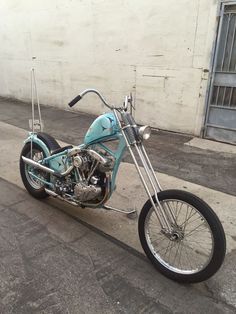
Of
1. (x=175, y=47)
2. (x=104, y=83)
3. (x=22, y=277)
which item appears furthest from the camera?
(x=104, y=83)

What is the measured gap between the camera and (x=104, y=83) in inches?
252

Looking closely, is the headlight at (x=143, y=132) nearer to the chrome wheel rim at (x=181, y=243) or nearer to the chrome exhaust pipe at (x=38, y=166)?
the chrome wheel rim at (x=181, y=243)

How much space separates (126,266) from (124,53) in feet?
15.0

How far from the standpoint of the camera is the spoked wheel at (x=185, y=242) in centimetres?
194

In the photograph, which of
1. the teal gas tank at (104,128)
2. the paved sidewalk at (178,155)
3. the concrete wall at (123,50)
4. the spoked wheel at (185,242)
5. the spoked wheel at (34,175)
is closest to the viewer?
the spoked wheel at (185,242)

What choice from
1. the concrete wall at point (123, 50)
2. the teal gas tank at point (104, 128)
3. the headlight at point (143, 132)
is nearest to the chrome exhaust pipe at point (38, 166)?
the teal gas tank at point (104, 128)

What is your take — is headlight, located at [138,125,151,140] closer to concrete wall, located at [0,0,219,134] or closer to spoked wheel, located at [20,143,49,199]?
spoked wheel, located at [20,143,49,199]

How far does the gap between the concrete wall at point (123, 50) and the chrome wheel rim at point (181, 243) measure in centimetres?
299

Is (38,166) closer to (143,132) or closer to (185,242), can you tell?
(143,132)

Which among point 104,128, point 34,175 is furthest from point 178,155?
point 104,128

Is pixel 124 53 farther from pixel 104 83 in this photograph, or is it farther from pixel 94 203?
pixel 94 203

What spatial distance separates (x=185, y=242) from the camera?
2.53m

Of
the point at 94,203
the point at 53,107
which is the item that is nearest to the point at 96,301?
the point at 94,203

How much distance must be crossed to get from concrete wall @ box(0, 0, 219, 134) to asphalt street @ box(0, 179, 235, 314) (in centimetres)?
335
